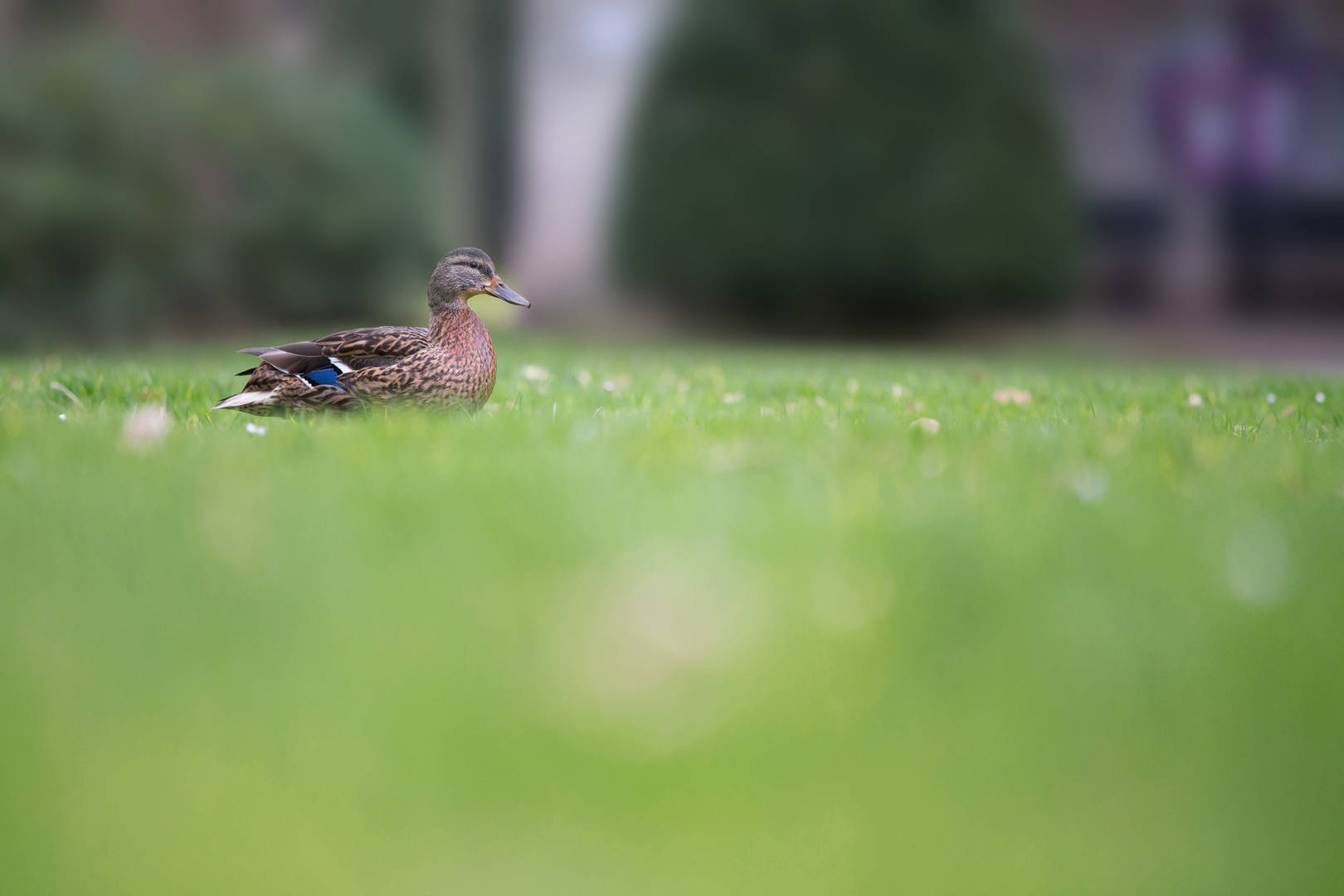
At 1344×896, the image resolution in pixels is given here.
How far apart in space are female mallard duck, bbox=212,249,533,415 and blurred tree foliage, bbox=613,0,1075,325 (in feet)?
25.9

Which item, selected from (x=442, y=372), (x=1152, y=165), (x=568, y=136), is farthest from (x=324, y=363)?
(x=1152, y=165)

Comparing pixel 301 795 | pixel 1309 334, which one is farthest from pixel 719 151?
pixel 301 795

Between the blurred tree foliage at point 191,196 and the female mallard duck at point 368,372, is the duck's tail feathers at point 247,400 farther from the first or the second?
the blurred tree foliage at point 191,196

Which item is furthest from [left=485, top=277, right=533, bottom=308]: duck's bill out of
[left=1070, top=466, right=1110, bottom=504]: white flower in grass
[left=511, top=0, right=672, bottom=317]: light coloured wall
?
[left=511, top=0, right=672, bottom=317]: light coloured wall

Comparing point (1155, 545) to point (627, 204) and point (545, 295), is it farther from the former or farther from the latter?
point (545, 295)

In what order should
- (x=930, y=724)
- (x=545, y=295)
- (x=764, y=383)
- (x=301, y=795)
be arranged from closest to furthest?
(x=301, y=795) < (x=930, y=724) < (x=764, y=383) < (x=545, y=295)

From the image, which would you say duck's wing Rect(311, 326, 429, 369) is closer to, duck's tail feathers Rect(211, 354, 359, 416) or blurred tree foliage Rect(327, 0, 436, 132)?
duck's tail feathers Rect(211, 354, 359, 416)

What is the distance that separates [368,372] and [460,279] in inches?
20.3

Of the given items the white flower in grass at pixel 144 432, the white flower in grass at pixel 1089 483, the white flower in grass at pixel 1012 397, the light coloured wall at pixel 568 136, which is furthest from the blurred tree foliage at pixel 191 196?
the white flower in grass at pixel 1089 483

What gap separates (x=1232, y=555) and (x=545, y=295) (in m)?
11.2

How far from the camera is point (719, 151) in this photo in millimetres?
10969

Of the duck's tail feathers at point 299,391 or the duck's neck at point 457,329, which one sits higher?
the duck's neck at point 457,329

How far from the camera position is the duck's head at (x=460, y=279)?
3.50 metres

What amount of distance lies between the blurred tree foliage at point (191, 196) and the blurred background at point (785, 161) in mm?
30
